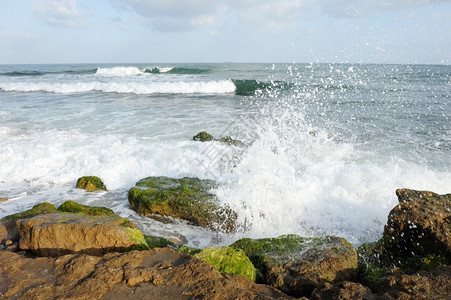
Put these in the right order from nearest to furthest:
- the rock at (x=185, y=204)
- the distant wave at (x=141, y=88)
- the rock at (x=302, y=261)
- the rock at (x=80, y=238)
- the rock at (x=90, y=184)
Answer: the rock at (x=302, y=261) < the rock at (x=80, y=238) < the rock at (x=185, y=204) < the rock at (x=90, y=184) < the distant wave at (x=141, y=88)

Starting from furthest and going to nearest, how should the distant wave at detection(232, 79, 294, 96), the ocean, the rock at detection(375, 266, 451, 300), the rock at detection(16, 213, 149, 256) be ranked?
1. the distant wave at detection(232, 79, 294, 96)
2. the ocean
3. the rock at detection(16, 213, 149, 256)
4. the rock at detection(375, 266, 451, 300)

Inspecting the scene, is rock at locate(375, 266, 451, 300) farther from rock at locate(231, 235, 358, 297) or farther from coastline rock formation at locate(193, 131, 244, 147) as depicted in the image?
coastline rock formation at locate(193, 131, 244, 147)

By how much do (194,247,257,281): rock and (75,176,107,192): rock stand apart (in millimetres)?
3752

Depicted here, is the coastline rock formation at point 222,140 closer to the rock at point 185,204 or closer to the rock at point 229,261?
the rock at point 185,204

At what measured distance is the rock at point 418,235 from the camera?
325cm

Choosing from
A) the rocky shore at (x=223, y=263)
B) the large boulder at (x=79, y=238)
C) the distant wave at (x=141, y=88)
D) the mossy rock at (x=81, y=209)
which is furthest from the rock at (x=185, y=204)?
the distant wave at (x=141, y=88)

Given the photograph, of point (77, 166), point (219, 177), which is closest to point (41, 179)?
point (77, 166)

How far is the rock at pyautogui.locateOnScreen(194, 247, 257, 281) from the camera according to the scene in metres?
2.92

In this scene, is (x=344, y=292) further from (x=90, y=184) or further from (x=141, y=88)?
(x=141, y=88)

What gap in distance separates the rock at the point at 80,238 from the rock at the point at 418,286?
2.35 meters

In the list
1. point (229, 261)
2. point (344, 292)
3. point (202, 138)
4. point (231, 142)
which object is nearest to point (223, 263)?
point (229, 261)

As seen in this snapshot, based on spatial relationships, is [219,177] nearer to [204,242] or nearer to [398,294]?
[204,242]

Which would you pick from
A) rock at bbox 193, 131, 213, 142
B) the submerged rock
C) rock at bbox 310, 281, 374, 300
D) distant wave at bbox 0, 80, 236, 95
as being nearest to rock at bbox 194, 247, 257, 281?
rock at bbox 310, 281, 374, 300

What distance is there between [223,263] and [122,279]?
97 centimetres
